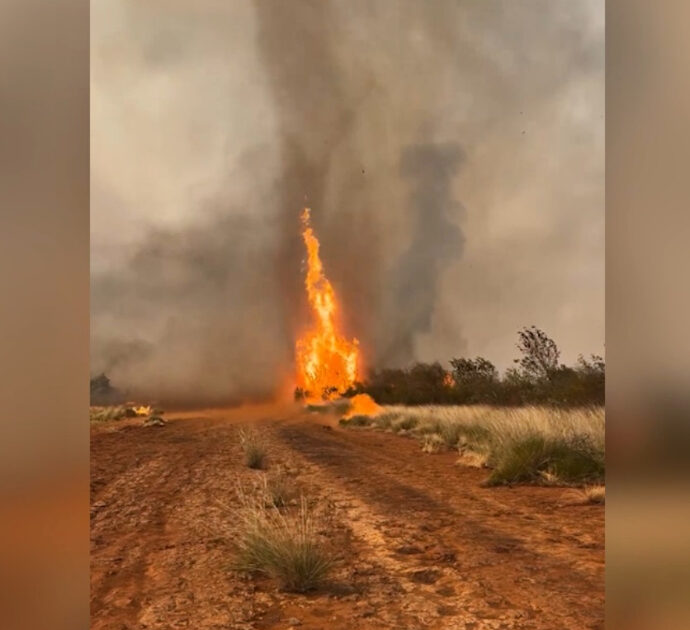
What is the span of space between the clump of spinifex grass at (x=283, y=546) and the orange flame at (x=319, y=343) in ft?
2.43

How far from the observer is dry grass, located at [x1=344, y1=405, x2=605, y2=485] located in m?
4.98

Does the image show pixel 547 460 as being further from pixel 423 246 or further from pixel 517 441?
pixel 423 246

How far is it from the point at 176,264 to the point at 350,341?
120 cm

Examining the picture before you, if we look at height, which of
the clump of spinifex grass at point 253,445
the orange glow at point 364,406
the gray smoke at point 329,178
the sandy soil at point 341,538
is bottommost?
the sandy soil at point 341,538

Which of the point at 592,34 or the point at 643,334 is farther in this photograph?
the point at 592,34

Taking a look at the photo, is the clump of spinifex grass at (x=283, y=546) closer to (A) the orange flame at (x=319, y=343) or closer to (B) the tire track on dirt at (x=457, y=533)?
(B) the tire track on dirt at (x=457, y=533)

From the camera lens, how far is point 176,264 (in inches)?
165

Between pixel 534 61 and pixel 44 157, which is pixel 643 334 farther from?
pixel 534 61

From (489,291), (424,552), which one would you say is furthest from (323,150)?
(424,552)

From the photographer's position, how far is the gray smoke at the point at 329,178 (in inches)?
164

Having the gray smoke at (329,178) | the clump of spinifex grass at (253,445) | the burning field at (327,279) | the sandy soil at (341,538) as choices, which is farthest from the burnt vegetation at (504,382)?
the clump of spinifex grass at (253,445)

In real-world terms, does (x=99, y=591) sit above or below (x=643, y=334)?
below

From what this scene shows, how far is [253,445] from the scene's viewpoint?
4.24 meters

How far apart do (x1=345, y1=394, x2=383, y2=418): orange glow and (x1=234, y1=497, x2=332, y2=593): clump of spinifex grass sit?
2.21 feet
